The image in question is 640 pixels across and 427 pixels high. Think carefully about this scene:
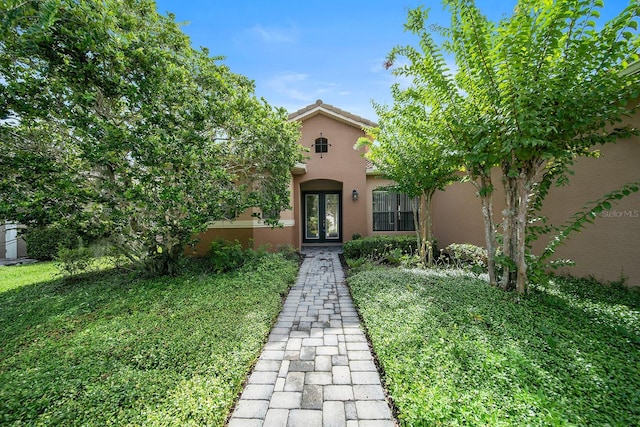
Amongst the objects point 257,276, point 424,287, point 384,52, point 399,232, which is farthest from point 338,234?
point 384,52

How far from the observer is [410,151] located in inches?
257

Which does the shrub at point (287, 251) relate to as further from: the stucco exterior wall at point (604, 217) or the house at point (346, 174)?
the stucco exterior wall at point (604, 217)

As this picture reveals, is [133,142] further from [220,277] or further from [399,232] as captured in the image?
[399,232]

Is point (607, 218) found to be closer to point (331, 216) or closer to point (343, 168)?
point (343, 168)

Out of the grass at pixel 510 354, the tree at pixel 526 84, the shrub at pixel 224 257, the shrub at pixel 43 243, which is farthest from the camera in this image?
the shrub at pixel 43 243

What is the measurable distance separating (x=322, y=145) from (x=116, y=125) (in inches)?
306

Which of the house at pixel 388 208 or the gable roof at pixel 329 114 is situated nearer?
the house at pixel 388 208

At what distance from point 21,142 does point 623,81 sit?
979cm

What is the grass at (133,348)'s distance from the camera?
2.24 m

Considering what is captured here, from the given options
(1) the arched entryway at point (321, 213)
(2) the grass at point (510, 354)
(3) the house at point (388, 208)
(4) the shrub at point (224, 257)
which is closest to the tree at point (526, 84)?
(2) the grass at point (510, 354)

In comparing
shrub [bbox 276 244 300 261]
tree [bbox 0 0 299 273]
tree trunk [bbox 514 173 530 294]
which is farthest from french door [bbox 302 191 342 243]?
tree trunk [bbox 514 173 530 294]

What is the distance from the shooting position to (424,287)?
490 cm

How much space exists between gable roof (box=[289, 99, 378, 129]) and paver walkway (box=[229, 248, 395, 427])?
8.86 metres

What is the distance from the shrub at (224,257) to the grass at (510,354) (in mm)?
4112
